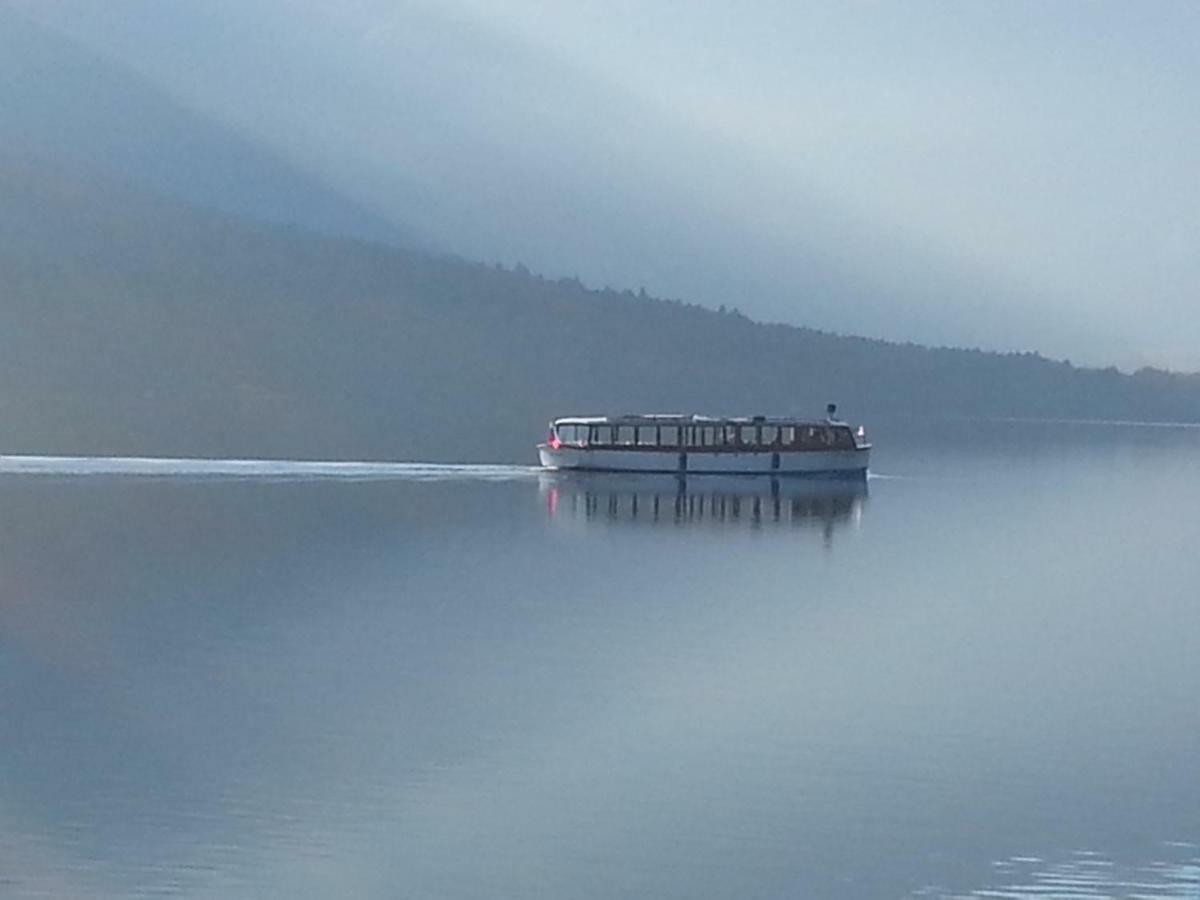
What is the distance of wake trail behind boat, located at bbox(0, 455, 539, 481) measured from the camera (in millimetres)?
40250

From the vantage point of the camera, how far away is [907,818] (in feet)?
36.8

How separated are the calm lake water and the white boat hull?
1684 centimetres

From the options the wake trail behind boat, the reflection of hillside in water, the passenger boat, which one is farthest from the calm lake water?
the passenger boat

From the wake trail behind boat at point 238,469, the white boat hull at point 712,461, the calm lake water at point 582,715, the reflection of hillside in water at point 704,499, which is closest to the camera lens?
the calm lake water at point 582,715

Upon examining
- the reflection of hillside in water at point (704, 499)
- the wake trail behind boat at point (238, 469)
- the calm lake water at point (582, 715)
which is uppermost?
the wake trail behind boat at point (238, 469)

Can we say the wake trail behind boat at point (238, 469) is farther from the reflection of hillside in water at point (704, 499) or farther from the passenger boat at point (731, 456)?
the reflection of hillside in water at point (704, 499)

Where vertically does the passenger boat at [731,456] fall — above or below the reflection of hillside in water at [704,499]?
above

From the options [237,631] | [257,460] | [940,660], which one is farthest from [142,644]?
[257,460]

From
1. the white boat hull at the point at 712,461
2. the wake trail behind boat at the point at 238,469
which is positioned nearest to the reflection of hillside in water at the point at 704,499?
the white boat hull at the point at 712,461

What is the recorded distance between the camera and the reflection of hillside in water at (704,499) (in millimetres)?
35594

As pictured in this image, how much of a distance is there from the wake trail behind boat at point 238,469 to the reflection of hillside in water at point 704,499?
217cm

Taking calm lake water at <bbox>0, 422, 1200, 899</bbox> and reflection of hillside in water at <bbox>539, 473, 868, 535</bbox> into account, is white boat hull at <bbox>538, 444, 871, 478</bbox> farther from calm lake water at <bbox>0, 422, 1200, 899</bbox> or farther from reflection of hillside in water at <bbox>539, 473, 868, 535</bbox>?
calm lake water at <bbox>0, 422, 1200, 899</bbox>

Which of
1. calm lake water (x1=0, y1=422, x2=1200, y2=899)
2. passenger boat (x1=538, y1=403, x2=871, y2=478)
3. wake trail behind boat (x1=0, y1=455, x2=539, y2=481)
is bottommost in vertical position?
calm lake water (x1=0, y1=422, x2=1200, y2=899)

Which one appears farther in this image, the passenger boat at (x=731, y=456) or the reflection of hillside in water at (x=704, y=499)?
the passenger boat at (x=731, y=456)
